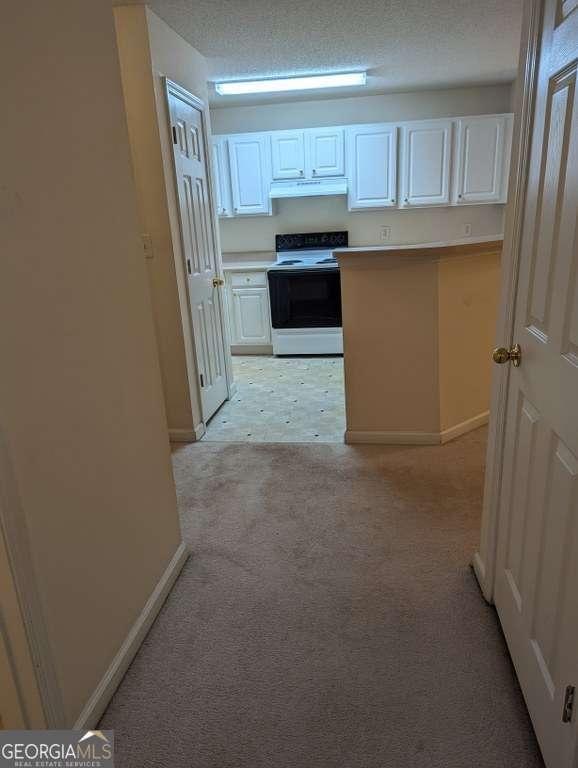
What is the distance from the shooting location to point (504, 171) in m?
4.66

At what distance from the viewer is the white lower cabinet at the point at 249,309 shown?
16.1ft

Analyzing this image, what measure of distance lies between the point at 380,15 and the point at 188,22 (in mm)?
1020

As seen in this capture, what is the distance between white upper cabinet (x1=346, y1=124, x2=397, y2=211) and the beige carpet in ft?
10.0

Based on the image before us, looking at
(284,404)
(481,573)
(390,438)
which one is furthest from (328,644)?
(284,404)

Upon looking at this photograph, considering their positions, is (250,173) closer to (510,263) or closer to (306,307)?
(306,307)

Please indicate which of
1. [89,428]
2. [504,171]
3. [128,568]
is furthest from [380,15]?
[128,568]

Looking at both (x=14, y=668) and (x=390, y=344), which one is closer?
(x=14, y=668)

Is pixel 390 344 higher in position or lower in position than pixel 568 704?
higher

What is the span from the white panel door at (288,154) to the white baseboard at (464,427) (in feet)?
9.34

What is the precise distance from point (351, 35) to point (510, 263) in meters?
2.34

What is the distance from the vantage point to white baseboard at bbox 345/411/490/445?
9.94ft

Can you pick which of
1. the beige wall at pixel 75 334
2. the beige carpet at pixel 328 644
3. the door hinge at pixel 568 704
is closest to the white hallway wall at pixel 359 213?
the beige carpet at pixel 328 644

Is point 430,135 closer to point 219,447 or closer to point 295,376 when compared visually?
point 295,376

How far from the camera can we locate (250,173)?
4.86 metres
